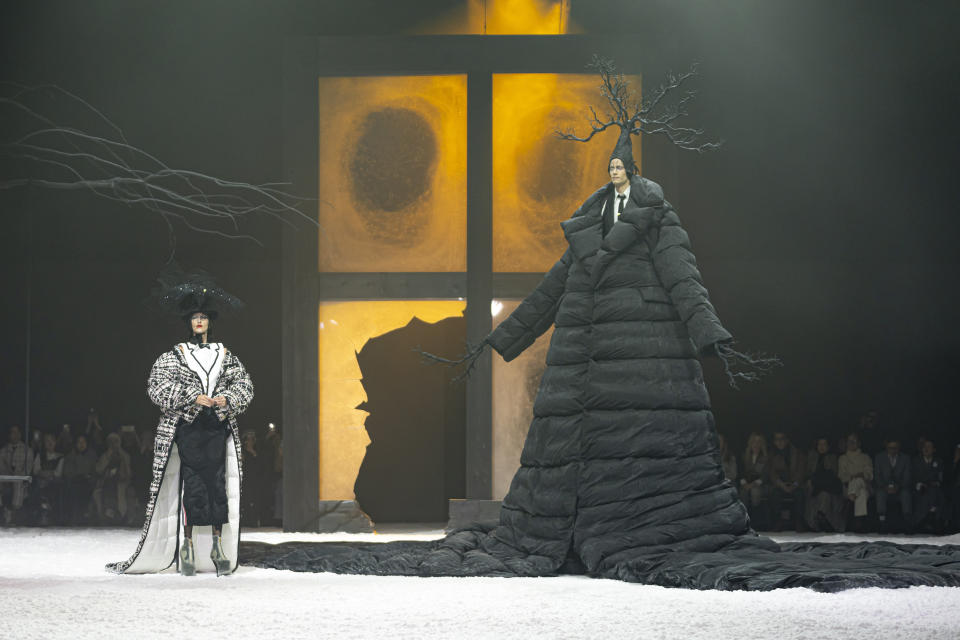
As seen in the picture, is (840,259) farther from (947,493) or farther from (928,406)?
(947,493)

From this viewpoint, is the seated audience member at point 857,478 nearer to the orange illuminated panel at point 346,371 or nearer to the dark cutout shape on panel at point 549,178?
the dark cutout shape on panel at point 549,178

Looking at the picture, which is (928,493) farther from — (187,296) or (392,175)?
(187,296)

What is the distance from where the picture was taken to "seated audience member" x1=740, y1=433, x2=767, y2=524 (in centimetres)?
898

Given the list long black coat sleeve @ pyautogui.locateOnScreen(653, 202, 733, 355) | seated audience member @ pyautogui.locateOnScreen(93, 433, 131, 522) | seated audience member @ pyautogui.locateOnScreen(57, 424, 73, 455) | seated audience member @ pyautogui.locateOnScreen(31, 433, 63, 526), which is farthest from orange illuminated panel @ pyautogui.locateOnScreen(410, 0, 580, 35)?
seated audience member @ pyautogui.locateOnScreen(31, 433, 63, 526)

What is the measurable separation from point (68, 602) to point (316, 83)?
16.3 ft

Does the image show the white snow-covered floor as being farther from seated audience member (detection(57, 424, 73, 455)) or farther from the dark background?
the dark background

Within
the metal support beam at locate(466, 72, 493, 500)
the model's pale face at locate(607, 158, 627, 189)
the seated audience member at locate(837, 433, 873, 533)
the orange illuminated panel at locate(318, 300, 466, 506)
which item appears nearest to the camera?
the model's pale face at locate(607, 158, 627, 189)

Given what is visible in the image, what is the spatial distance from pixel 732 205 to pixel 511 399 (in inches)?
114

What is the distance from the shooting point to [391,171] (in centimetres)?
900

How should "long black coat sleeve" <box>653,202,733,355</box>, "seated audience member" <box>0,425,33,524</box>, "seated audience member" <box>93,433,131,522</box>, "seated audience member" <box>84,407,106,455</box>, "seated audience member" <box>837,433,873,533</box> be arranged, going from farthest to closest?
"seated audience member" <box>84,407,106,455</box> → "seated audience member" <box>93,433,131,522</box> → "seated audience member" <box>0,425,33,524</box> → "seated audience member" <box>837,433,873,533</box> → "long black coat sleeve" <box>653,202,733,355</box>

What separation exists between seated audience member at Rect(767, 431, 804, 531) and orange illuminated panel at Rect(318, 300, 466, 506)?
104 inches

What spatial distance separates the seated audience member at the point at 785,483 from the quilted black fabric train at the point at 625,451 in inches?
104

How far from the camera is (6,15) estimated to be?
1010 cm

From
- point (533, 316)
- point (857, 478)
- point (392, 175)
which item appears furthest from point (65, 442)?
point (857, 478)
